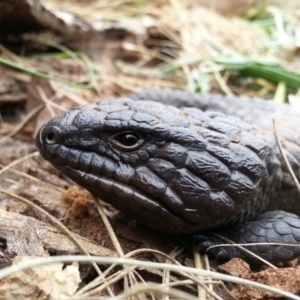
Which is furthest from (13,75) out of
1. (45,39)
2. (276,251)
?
(276,251)

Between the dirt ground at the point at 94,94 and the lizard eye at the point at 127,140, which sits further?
the lizard eye at the point at 127,140

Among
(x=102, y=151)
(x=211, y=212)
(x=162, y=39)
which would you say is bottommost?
(x=162, y=39)

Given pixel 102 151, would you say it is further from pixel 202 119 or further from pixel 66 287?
pixel 66 287

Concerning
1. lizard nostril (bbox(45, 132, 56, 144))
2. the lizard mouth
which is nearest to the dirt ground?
the lizard mouth

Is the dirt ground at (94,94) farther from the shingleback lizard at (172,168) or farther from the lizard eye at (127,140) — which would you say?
the lizard eye at (127,140)

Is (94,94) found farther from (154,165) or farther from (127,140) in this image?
(154,165)

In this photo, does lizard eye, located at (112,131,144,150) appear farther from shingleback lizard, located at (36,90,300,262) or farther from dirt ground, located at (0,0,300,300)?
dirt ground, located at (0,0,300,300)

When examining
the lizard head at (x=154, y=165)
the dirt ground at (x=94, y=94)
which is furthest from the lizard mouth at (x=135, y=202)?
the dirt ground at (x=94, y=94)
